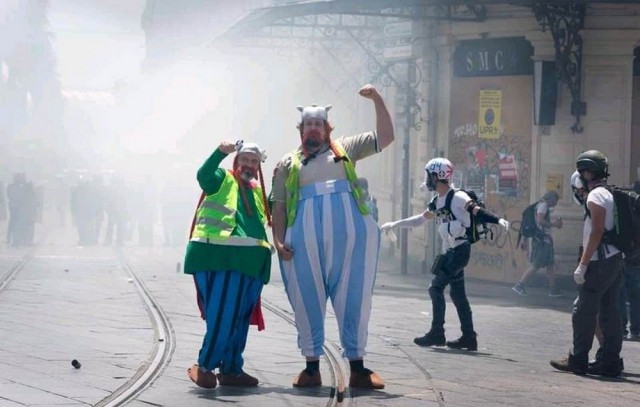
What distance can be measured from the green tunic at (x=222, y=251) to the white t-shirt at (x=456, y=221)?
284 cm

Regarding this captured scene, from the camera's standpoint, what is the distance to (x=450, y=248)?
12711 millimetres

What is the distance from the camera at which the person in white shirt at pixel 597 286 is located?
1117 centimetres

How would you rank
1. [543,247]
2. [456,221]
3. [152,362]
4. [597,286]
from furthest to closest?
[543,247] < [456,221] < [597,286] < [152,362]

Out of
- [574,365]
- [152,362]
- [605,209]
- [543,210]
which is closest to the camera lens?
[152,362]

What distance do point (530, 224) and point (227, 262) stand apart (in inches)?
427

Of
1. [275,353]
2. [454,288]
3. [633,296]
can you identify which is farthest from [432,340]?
[633,296]

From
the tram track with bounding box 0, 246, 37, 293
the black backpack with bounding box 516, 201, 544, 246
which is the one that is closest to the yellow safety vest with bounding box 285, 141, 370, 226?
the tram track with bounding box 0, 246, 37, 293

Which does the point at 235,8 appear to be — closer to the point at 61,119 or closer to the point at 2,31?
the point at 2,31

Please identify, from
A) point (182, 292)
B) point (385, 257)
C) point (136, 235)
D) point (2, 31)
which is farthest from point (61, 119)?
point (182, 292)

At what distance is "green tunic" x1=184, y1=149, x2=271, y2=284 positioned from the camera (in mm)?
9836

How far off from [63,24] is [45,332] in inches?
1598

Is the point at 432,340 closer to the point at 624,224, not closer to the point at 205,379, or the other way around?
the point at 624,224

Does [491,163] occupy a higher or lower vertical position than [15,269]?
higher

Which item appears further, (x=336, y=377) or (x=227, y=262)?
(x=336, y=377)
